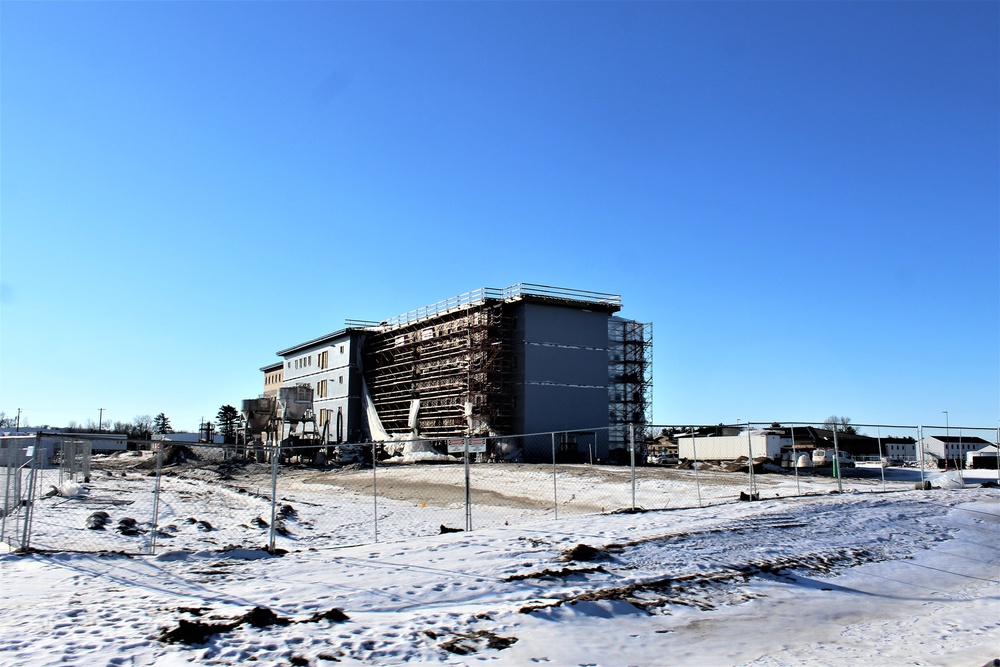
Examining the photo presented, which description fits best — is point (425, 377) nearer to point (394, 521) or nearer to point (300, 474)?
point (300, 474)

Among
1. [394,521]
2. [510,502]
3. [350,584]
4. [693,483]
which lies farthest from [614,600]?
[693,483]

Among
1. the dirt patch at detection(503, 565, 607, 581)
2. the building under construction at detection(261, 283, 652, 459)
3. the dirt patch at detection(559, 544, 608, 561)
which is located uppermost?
the building under construction at detection(261, 283, 652, 459)

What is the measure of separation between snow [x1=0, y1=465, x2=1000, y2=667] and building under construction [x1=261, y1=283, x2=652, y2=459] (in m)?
33.2

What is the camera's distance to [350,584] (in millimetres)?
9734

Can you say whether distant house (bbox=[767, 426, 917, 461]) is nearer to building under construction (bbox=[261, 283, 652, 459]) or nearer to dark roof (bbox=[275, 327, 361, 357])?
building under construction (bbox=[261, 283, 652, 459])

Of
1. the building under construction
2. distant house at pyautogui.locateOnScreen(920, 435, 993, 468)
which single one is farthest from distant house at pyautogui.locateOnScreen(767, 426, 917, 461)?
the building under construction

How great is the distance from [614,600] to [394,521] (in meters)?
9.80

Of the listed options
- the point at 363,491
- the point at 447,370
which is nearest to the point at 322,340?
the point at 447,370

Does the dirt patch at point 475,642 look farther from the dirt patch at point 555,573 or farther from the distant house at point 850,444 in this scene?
the distant house at point 850,444

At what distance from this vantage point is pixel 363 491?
1154 inches

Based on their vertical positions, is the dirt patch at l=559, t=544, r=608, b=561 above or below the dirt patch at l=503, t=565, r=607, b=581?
above

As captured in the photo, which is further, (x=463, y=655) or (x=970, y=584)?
(x=970, y=584)

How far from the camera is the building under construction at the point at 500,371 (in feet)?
175

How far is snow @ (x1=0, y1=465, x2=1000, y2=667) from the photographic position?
7.47 m
